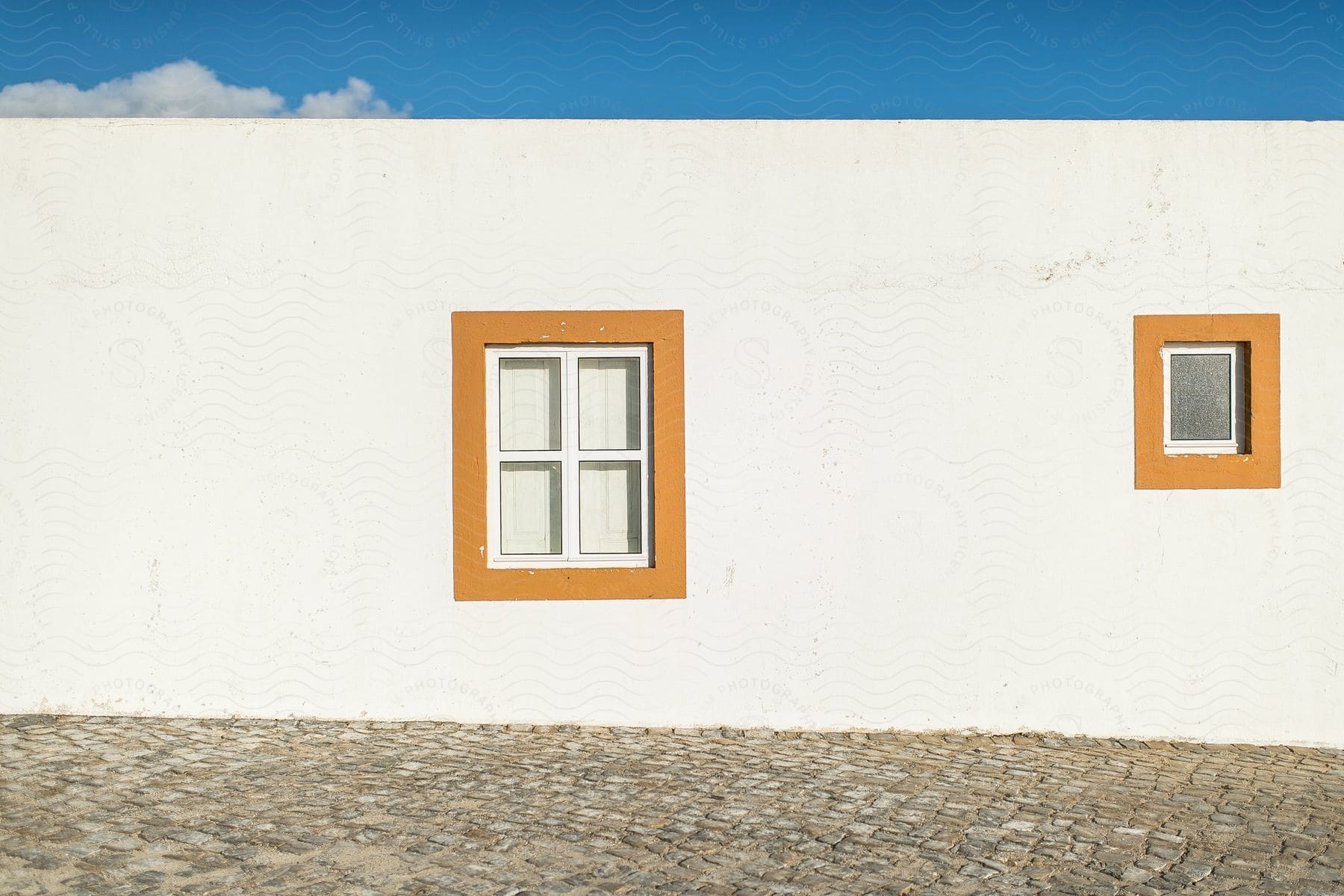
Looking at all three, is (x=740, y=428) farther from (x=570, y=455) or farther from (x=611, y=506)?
(x=570, y=455)

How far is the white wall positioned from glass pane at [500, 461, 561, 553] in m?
0.37

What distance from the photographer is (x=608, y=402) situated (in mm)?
6594

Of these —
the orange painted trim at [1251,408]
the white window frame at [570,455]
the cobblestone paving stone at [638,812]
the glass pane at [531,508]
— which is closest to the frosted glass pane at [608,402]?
the white window frame at [570,455]

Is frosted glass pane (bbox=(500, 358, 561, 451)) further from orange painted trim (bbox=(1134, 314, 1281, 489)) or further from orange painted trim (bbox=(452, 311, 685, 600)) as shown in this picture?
orange painted trim (bbox=(1134, 314, 1281, 489))

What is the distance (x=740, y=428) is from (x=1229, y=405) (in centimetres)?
287

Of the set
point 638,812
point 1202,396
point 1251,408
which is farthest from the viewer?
point 1202,396

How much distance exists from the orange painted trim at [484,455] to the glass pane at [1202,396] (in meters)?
2.91

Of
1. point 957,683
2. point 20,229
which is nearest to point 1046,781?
point 957,683

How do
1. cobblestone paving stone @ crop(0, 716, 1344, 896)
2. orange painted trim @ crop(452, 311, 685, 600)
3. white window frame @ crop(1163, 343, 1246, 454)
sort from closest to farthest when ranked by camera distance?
cobblestone paving stone @ crop(0, 716, 1344, 896) < orange painted trim @ crop(452, 311, 685, 600) < white window frame @ crop(1163, 343, 1246, 454)

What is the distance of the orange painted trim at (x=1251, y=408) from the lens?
6430 millimetres

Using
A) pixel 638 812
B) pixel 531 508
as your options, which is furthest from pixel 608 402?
pixel 638 812

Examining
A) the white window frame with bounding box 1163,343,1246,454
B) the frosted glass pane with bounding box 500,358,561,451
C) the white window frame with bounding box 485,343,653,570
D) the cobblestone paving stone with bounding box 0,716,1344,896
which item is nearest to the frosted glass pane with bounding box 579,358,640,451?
the white window frame with bounding box 485,343,653,570

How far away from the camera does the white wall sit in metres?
6.45

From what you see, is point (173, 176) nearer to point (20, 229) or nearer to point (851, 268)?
point (20, 229)
